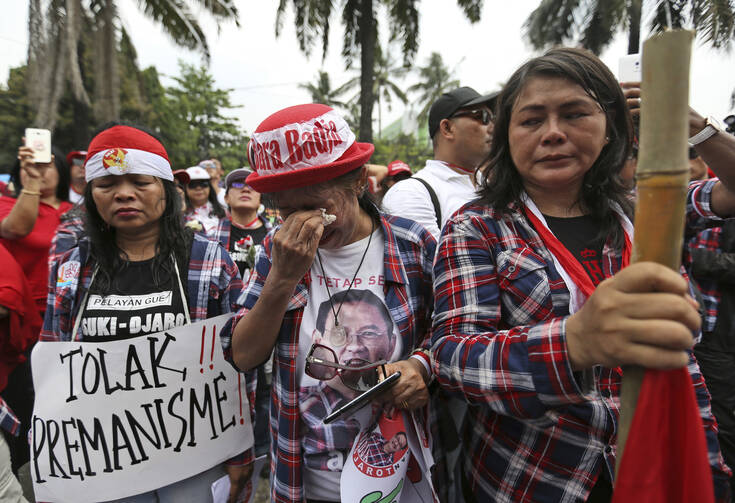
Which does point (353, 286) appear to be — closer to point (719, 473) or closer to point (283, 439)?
point (283, 439)

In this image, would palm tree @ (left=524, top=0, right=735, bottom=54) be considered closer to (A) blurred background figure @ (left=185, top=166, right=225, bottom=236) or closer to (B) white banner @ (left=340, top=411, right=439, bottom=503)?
(B) white banner @ (left=340, top=411, right=439, bottom=503)

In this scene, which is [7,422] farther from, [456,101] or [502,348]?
[456,101]

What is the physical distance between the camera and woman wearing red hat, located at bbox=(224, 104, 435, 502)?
1405mm

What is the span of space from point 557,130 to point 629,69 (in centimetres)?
55

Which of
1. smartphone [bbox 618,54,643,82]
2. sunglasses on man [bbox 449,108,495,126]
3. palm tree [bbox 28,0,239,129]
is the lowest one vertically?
smartphone [bbox 618,54,643,82]

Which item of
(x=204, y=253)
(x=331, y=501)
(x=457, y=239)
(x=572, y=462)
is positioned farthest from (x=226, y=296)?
(x=572, y=462)

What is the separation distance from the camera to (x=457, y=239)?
1.25 metres

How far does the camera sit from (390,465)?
4.49 ft

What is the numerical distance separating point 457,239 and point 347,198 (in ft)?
1.60

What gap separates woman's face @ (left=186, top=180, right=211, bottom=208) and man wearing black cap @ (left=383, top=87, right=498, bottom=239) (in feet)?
12.2

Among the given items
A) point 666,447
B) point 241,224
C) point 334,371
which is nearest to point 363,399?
point 334,371

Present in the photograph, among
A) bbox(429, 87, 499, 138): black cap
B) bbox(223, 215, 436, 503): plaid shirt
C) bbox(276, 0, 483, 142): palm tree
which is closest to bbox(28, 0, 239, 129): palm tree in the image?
bbox(276, 0, 483, 142): palm tree

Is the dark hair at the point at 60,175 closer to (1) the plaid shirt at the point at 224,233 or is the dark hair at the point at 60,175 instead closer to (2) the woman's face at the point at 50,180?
(2) the woman's face at the point at 50,180

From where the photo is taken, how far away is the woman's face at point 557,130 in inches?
47.7
